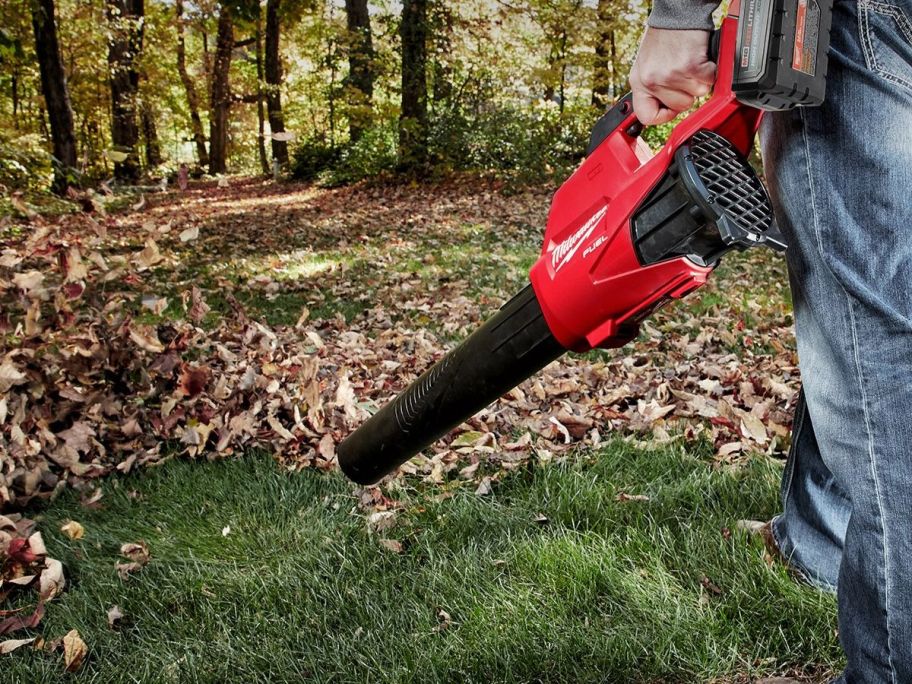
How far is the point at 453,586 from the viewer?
2004 millimetres

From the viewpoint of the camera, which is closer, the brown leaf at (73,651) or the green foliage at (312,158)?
the brown leaf at (73,651)

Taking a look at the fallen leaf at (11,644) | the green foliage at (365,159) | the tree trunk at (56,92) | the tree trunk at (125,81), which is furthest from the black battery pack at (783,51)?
the tree trunk at (125,81)

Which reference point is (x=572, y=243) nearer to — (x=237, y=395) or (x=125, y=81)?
(x=237, y=395)

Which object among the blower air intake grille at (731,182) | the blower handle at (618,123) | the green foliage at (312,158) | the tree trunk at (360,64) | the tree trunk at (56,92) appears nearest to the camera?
the blower air intake grille at (731,182)

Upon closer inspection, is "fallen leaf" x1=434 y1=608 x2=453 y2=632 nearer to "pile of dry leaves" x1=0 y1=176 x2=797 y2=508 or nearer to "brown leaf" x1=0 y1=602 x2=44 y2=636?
"pile of dry leaves" x1=0 y1=176 x2=797 y2=508

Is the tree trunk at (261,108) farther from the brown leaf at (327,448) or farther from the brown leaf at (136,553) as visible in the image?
the brown leaf at (136,553)

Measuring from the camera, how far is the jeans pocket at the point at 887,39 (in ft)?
3.62

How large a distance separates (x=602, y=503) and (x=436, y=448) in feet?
2.66

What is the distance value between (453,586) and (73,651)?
3.40 ft

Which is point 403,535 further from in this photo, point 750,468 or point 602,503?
point 750,468

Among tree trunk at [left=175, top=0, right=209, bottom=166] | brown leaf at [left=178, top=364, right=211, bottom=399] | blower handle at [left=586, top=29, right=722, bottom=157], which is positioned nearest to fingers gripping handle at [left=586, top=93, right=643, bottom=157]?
blower handle at [left=586, top=29, right=722, bottom=157]

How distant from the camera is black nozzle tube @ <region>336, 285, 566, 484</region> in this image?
5.13 ft

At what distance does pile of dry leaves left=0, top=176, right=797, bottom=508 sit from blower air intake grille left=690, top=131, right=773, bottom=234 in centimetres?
159

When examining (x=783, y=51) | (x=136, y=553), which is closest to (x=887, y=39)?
(x=783, y=51)
